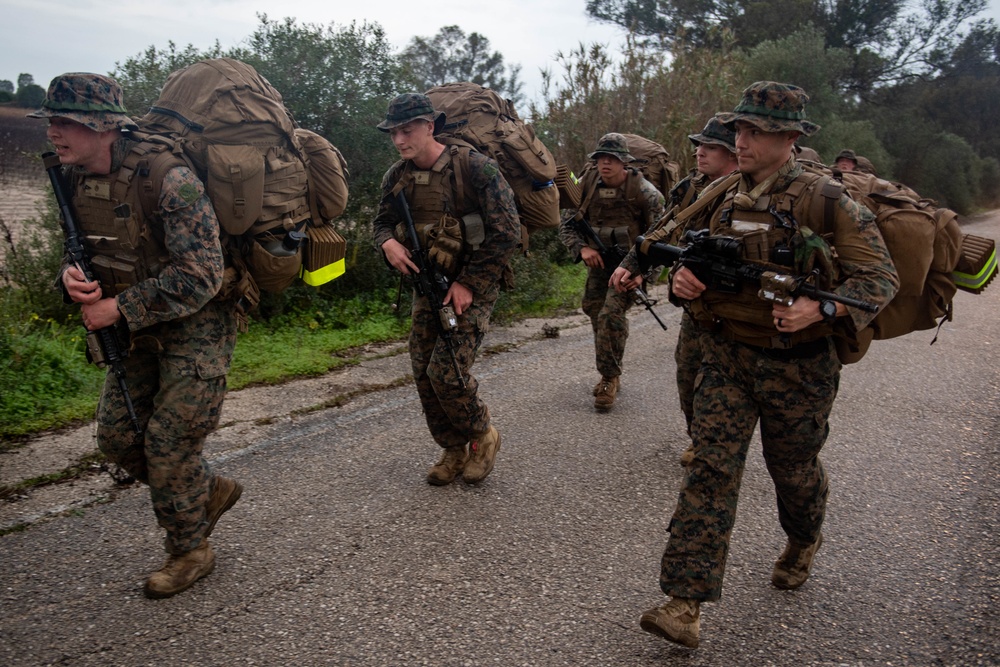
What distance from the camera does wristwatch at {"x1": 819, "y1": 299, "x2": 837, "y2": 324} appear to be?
3004mm

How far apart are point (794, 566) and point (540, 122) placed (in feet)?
34.5

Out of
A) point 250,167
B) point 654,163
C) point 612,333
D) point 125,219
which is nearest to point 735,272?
point 250,167

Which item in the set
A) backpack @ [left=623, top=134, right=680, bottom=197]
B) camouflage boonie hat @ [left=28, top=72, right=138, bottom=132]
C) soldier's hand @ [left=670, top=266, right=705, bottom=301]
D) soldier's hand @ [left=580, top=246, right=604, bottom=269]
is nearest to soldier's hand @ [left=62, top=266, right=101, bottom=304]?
camouflage boonie hat @ [left=28, top=72, right=138, bottom=132]

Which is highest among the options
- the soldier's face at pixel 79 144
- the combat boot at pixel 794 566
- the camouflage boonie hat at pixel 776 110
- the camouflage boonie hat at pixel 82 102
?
the camouflage boonie hat at pixel 82 102

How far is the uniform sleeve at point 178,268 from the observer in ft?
10.9

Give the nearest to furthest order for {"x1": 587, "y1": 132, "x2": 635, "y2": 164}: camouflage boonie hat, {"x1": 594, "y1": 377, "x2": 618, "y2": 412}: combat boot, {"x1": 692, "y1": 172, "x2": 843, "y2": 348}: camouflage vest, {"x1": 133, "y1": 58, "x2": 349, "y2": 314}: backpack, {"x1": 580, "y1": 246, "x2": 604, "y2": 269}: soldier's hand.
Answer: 1. {"x1": 692, "y1": 172, "x2": 843, "y2": 348}: camouflage vest
2. {"x1": 133, "y1": 58, "x2": 349, "y2": 314}: backpack
3. {"x1": 594, "y1": 377, "x2": 618, "y2": 412}: combat boot
4. {"x1": 587, "y1": 132, "x2": 635, "y2": 164}: camouflage boonie hat
5. {"x1": 580, "y1": 246, "x2": 604, "y2": 269}: soldier's hand

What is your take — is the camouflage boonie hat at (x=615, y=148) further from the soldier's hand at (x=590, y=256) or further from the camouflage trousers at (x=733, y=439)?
the camouflage trousers at (x=733, y=439)

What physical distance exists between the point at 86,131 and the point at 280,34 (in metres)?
6.26

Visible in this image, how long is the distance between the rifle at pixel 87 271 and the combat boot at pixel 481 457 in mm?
1897

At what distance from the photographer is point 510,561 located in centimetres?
385

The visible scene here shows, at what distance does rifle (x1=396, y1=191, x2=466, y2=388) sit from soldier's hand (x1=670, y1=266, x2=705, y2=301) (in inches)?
55.5

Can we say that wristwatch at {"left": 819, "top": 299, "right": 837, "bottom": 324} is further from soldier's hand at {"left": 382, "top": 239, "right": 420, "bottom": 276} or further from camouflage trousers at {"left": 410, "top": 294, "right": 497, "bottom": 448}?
soldier's hand at {"left": 382, "top": 239, "right": 420, "bottom": 276}

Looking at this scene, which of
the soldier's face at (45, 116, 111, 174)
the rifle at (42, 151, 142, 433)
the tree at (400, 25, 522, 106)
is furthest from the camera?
the tree at (400, 25, 522, 106)

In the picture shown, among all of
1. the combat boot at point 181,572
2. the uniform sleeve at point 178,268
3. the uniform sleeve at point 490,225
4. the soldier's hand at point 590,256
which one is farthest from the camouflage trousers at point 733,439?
the soldier's hand at point 590,256
